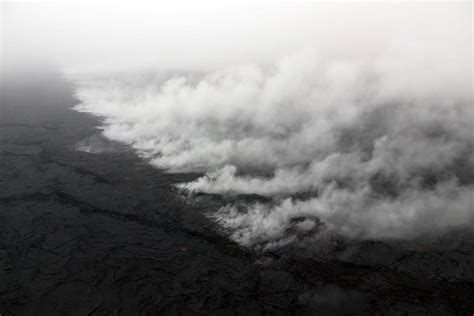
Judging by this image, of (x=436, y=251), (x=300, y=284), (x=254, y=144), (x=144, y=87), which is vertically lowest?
(x=300, y=284)

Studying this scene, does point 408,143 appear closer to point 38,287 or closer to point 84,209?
point 84,209

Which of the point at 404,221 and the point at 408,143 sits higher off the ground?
the point at 408,143

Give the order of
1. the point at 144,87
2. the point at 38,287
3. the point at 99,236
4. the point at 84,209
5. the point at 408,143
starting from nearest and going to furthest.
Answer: the point at 38,287
the point at 99,236
the point at 84,209
the point at 408,143
the point at 144,87

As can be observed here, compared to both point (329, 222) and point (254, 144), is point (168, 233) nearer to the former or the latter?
point (329, 222)

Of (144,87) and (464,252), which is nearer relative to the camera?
(464,252)

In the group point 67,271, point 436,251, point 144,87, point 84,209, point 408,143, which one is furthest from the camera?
point 144,87

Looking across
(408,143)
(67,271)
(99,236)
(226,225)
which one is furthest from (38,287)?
(408,143)
